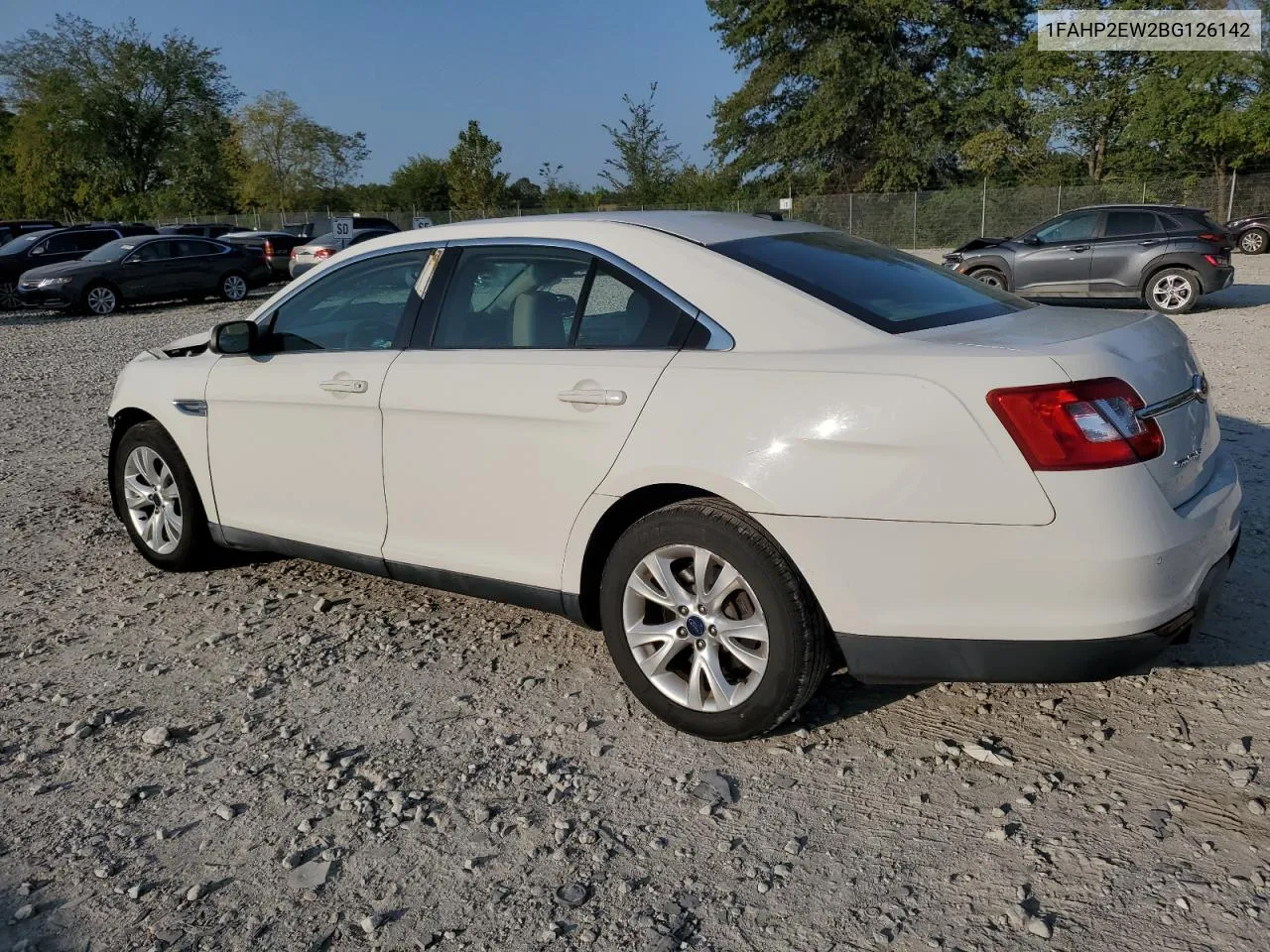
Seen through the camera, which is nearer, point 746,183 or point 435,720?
point 435,720

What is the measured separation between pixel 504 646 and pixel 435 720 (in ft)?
2.08

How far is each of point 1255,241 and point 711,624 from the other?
30207 millimetres

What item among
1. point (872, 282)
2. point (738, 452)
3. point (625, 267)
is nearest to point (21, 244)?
point (625, 267)

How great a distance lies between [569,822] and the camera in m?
2.93

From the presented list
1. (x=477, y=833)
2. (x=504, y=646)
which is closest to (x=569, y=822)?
(x=477, y=833)

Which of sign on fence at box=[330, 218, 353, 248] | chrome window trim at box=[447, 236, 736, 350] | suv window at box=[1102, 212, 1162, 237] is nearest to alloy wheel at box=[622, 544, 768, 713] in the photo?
chrome window trim at box=[447, 236, 736, 350]

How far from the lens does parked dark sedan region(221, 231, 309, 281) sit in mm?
24234

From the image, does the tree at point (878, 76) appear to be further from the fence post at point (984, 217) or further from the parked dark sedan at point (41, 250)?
the parked dark sedan at point (41, 250)

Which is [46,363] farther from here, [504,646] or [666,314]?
[666,314]

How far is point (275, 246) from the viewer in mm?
24797

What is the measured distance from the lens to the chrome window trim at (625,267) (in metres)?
3.24

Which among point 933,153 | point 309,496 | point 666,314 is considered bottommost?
point 309,496

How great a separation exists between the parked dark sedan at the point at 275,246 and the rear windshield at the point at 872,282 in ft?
71.1

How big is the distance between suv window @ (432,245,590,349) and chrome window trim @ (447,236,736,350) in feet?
0.08
